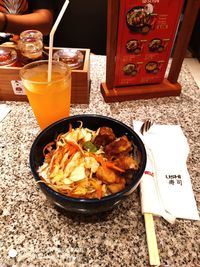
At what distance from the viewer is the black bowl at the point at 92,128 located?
0.46 metres

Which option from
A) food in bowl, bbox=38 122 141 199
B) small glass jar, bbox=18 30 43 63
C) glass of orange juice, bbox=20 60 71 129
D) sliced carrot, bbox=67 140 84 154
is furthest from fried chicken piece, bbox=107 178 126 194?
small glass jar, bbox=18 30 43 63

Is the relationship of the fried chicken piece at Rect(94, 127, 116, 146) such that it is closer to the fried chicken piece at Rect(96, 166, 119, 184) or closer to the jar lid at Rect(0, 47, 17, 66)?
the fried chicken piece at Rect(96, 166, 119, 184)

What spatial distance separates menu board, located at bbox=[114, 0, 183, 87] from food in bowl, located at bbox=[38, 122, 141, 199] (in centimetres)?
36

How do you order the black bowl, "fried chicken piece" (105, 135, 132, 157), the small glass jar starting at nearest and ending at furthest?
the black bowl, "fried chicken piece" (105, 135, 132, 157), the small glass jar

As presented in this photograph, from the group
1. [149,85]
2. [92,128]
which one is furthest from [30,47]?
[149,85]

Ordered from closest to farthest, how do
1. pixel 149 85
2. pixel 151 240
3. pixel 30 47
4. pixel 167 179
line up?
pixel 151 240 → pixel 167 179 → pixel 30 47 → pixel 149 85

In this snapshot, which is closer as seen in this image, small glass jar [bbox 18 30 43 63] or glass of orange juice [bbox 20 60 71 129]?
glass of orange juice [bbox 20 60 71 129]

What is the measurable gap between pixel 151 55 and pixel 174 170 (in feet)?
1.57

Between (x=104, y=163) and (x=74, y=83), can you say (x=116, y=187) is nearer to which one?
(x=104, y=163)

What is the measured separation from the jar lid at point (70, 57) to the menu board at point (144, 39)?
5.9 inches

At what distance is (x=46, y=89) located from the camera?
0.69 meters

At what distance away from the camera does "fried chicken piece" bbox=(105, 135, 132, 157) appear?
583mm

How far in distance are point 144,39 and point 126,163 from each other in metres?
0.52

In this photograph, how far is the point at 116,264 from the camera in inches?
19.1
